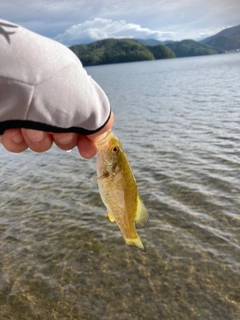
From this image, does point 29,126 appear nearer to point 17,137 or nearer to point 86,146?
point 17,137

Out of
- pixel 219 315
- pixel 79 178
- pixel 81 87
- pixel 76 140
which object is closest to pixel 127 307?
pixel 219 315

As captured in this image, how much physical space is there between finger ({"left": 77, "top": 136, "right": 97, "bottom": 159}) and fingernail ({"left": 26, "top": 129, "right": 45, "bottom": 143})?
0.33 m

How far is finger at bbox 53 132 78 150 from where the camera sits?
246cm

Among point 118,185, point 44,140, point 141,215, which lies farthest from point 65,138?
point 141,215

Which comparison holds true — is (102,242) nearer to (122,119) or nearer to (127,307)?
(127,307)

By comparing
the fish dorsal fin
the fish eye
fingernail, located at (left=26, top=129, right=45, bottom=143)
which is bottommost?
the fish dorsal fin

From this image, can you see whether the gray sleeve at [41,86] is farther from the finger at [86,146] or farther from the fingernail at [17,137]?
the finger at [86,146]

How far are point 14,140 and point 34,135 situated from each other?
0.21 meters

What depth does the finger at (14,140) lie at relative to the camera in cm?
240

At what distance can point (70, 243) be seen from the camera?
8461mm

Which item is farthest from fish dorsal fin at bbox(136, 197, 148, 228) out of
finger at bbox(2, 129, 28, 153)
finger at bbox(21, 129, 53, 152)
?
finger at bbox(2, 129, 28, 153)

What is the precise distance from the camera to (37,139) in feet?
8.00

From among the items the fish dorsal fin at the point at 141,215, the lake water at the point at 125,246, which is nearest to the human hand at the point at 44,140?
the fish dorsal fin at the point at 141,215

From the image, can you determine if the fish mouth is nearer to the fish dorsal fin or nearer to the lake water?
the fish dorsal fin
